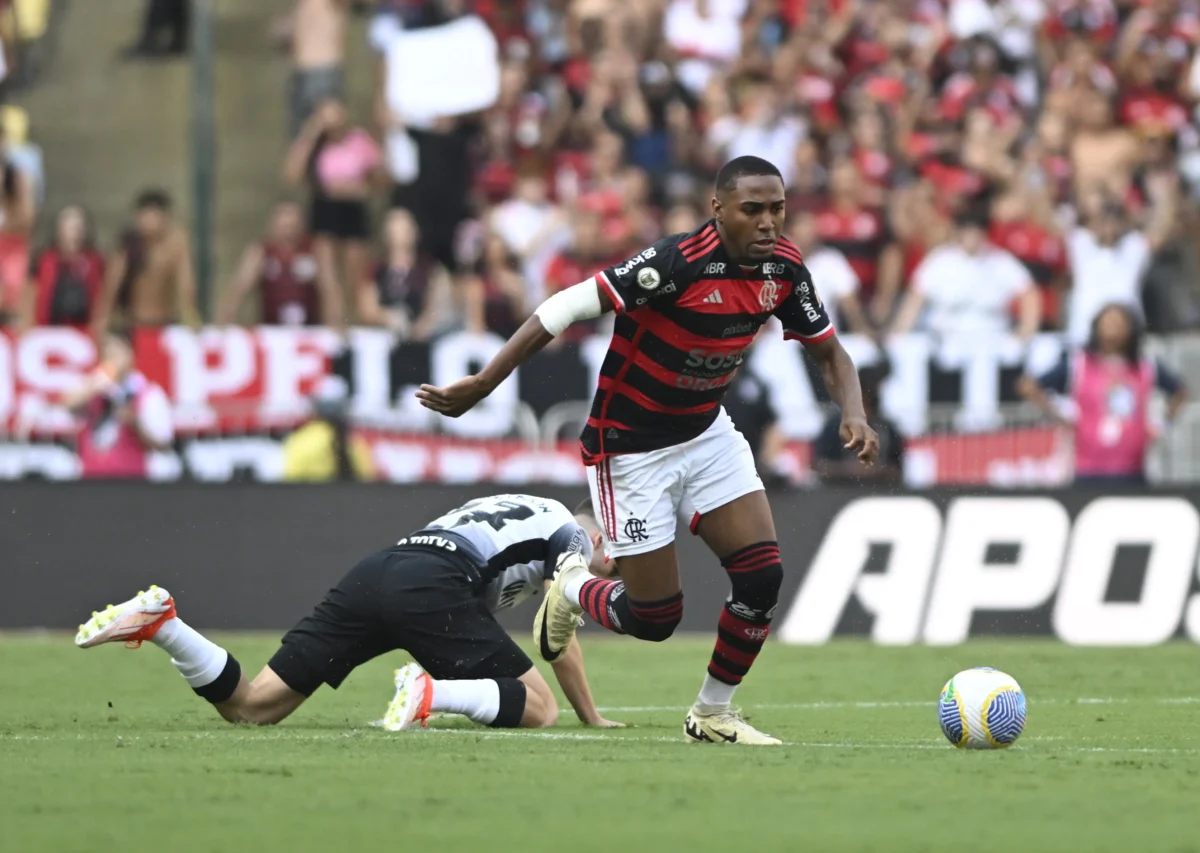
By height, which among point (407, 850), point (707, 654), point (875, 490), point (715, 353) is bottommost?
point (707, 654)

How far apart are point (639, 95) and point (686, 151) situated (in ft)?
2.74

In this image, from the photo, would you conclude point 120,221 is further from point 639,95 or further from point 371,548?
point 371,548

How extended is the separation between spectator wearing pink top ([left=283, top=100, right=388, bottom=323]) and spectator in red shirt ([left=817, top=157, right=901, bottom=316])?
4.16 metres

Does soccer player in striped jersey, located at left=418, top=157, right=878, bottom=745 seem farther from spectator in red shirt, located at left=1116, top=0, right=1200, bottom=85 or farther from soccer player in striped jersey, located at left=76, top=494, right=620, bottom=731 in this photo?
spectator in red shirt, located at left=1116, top=0, right=1200, bottom=85

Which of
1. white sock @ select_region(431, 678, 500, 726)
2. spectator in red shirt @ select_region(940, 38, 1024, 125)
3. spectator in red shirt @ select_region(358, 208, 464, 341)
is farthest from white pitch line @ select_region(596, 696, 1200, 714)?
spectator in red shirt @ select_region(940, 38, 1024, 125)

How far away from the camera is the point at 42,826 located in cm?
591

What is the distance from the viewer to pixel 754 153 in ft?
61.7

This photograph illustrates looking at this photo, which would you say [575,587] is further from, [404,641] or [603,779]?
[603,779]

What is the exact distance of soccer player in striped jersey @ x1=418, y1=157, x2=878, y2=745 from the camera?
26.6 feet

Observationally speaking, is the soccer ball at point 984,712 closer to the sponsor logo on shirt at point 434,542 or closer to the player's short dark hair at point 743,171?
the player's short dark hair at point 743,171

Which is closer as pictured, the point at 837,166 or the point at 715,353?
the point at 715,353

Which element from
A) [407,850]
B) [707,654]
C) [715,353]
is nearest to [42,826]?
[407,850]

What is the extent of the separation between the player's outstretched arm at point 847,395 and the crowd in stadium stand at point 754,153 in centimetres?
816

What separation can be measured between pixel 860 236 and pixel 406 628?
32.7 ft
